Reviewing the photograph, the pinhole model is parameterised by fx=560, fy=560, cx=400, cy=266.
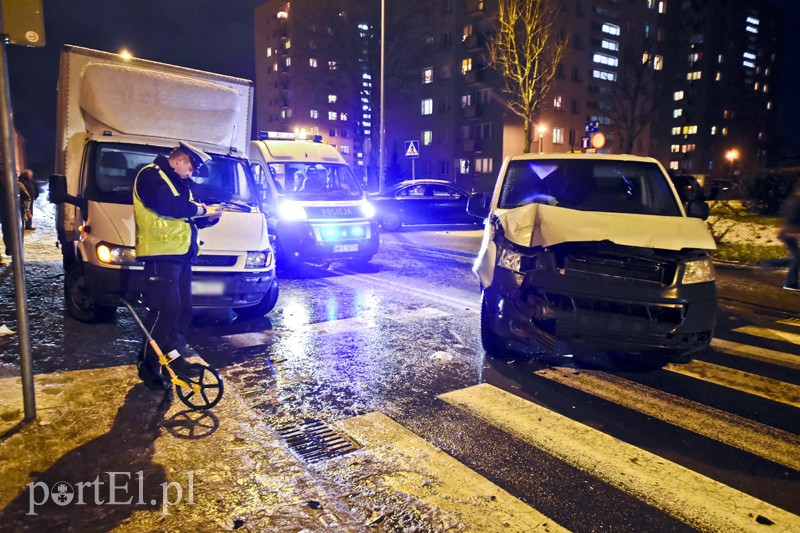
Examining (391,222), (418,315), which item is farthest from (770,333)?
(391,222)

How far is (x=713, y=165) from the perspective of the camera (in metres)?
85.9

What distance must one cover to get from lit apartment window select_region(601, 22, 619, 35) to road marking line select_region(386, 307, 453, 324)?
5319 cm

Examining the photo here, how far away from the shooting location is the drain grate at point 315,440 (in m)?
3.70

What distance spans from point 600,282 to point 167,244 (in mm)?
3450

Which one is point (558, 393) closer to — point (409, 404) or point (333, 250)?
point (409, 404)

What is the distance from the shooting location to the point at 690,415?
14.5 feet

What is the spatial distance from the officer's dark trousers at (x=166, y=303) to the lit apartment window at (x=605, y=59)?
54714 mm

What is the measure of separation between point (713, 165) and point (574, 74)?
48.5 meters

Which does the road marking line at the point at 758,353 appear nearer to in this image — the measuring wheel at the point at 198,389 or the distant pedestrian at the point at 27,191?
the measuring wheel at the point at 198,389

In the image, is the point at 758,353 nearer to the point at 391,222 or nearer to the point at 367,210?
the point at 367,210

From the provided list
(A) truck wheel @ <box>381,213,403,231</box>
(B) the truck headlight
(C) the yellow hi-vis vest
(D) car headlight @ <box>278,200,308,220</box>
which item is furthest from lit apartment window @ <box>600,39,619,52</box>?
(C) the yellow hi-vis vest

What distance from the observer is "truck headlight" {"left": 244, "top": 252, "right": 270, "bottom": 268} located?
21.1 ft

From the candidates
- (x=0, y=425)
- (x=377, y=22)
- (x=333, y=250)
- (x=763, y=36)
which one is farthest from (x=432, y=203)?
(x=763, y=36)

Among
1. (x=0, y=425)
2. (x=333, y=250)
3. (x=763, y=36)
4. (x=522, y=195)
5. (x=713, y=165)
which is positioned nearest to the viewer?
(x=0, y=425)
